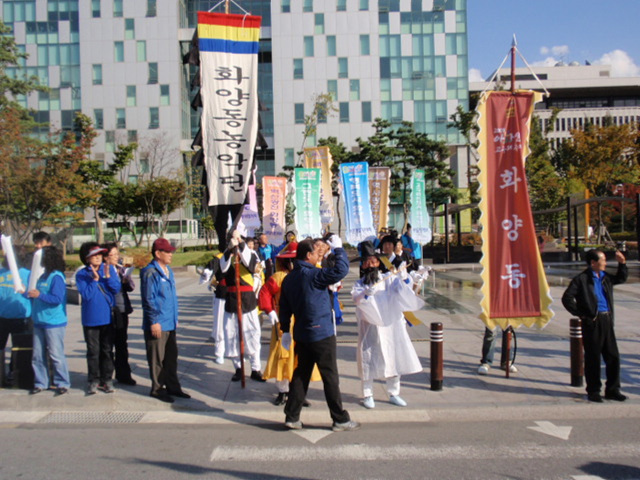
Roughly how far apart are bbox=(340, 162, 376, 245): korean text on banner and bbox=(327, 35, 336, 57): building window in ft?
120

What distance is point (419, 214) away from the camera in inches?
760

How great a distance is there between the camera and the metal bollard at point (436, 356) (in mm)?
6785

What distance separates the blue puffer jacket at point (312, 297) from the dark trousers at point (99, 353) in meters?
2.79

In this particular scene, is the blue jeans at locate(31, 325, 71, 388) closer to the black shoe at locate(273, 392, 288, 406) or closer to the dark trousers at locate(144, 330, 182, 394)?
the dark trousers at locate(144, 330, 182, 394)

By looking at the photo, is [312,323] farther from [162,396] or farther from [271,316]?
[162,396]

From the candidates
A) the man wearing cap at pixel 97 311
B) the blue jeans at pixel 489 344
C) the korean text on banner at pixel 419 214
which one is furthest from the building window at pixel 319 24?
the man wearing cap at pixel 97 311

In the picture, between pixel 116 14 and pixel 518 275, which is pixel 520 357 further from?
pixel 116 14

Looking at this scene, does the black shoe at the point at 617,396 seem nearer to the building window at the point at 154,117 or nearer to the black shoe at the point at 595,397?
the black shoe at the point at 595,397

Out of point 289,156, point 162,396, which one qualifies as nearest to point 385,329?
point 162,396

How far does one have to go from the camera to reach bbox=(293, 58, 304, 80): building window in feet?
163

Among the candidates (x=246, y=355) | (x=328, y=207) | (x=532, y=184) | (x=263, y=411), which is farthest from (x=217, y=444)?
(x=532, y=184)

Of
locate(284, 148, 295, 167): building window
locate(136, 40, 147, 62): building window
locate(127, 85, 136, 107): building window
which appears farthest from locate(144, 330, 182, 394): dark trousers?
locate(136, 40, 147, 62): building window

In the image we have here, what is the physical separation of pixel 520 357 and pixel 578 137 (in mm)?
33161

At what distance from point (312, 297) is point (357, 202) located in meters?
10.8
